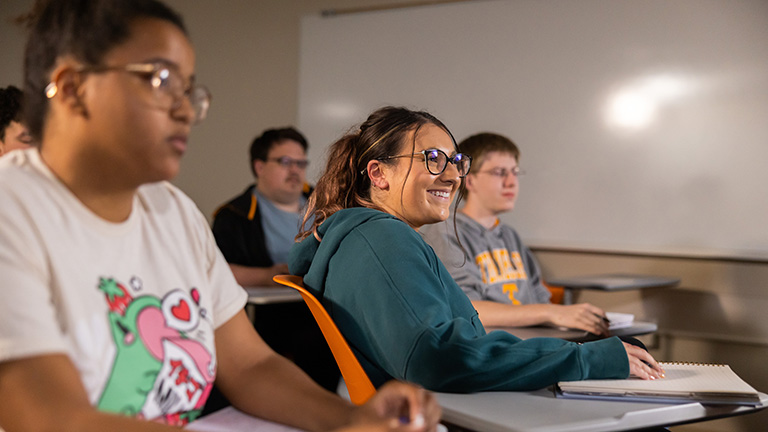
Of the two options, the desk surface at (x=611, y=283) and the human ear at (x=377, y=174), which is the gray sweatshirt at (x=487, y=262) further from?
the human ear at (x=377, y=174)

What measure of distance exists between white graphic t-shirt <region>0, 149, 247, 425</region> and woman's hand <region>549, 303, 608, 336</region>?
4.26 feet

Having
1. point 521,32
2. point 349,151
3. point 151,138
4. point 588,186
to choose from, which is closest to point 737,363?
point 588,186

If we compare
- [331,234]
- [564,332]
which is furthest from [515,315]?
[331,234]

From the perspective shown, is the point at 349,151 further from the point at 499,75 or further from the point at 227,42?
the point at 227,42

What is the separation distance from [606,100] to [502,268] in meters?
1.57

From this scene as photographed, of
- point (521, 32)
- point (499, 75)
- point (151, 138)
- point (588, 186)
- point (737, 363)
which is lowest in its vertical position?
point (737, 363)

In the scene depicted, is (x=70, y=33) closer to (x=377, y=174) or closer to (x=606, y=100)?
(x=377, y=174)

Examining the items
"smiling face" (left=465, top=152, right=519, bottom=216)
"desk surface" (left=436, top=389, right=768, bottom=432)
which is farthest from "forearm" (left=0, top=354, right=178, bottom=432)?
"smiling face" (left=465, top=152, right=519, bottom=216)

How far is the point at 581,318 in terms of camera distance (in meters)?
1.97

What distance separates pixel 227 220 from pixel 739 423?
2.87 metres

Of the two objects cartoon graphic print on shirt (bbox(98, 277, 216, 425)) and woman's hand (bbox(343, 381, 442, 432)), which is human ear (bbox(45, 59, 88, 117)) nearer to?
cartoon graphic print on shirt (bbox(98, 277, 216, 425))

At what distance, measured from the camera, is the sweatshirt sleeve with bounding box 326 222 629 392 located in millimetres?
1211

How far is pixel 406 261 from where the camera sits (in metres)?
1.31

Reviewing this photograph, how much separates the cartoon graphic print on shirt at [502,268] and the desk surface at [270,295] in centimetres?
84
